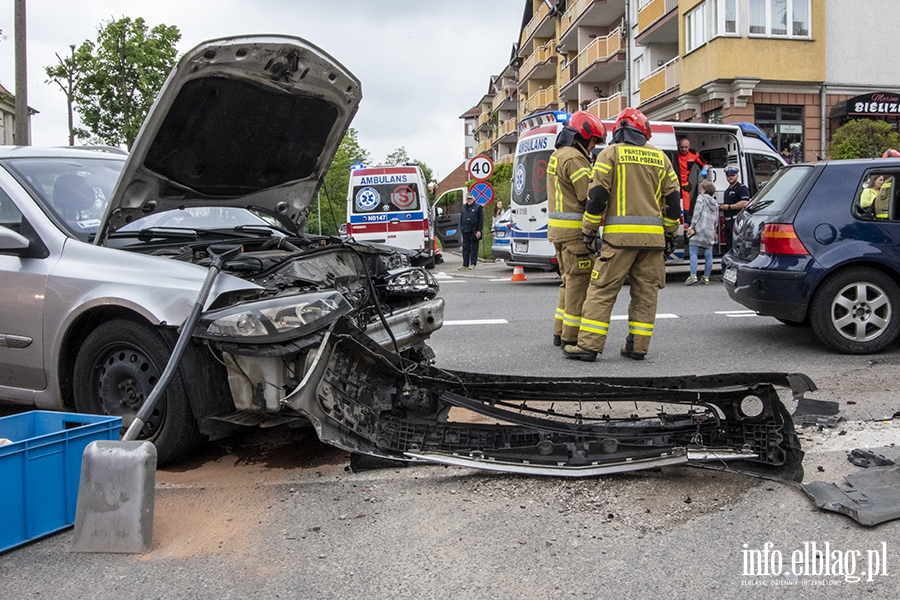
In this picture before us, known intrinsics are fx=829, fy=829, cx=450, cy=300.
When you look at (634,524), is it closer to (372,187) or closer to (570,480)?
(570,480)

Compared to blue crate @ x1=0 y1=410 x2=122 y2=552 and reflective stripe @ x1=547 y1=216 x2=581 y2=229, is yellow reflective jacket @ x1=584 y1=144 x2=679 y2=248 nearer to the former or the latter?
reflective stripe @ x1=547 y1=216 x2=581 y2=229

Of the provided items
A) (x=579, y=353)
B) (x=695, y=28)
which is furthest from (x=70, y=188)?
(x=695, y=28)

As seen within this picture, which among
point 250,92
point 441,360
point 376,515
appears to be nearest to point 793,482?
point 376,515

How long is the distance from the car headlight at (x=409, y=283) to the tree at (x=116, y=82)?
31092 millimetres

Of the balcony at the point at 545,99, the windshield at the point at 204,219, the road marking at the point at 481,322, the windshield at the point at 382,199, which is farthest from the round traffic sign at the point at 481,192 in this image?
the balcony at the point at 545,99

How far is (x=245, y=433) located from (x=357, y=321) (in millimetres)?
1072

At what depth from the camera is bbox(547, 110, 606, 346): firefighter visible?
7078mm

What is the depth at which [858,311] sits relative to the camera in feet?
22.2

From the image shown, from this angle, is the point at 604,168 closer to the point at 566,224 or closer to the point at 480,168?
the point at 566,224

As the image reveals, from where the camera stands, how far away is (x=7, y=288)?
176 inches

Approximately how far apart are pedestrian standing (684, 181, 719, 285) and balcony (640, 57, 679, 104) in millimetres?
15348

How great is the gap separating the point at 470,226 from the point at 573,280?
40.1 ft

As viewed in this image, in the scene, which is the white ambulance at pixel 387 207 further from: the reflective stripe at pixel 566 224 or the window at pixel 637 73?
the window at pixel 637 73

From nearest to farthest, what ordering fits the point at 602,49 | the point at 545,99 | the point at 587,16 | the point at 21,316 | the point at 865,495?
the point at 865,495, the point at 21,316, the point at 602,49, the point at 587,16, the point at 545,99
